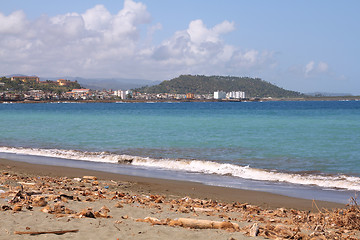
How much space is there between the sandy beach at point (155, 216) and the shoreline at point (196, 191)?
0.10 ft

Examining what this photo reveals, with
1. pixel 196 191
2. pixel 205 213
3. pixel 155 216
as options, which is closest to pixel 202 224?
pixel 155 216

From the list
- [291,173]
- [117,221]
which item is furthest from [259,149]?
[117,221]

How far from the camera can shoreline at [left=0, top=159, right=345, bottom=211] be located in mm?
10945

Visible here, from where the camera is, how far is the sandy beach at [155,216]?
20.8 feet

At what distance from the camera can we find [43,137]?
105 ft

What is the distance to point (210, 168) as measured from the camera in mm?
17641

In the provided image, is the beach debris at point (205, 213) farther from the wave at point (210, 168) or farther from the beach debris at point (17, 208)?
the wave at point (210, 168)

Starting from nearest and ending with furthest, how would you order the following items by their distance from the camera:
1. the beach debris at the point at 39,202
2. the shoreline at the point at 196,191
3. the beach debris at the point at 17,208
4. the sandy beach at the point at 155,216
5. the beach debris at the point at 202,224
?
the sandy beach at the point at 155,216 → the beach debris at the point at 202,224 → the beach debris at the point at 17,208 → the beach debris at the point at 39,202 → the shoreline at the point at 196,191

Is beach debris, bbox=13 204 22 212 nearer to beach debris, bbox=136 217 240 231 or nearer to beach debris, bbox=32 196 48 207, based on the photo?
beach debris, bbox=32 196 48 207

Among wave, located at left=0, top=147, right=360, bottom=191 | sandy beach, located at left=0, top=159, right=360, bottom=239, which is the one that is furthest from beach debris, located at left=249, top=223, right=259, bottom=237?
wave, located at left=0, top=147, right=360, bottom=191

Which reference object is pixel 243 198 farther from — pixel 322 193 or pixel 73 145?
pixel 73 145

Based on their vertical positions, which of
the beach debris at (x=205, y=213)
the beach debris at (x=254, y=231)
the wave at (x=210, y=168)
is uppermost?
the beach debris at (x=254, y=231)

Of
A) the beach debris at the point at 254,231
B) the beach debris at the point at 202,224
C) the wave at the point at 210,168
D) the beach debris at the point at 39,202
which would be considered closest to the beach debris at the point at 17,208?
the beach debris at the point at 39,202

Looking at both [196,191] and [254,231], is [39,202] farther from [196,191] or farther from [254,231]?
[196,191]
